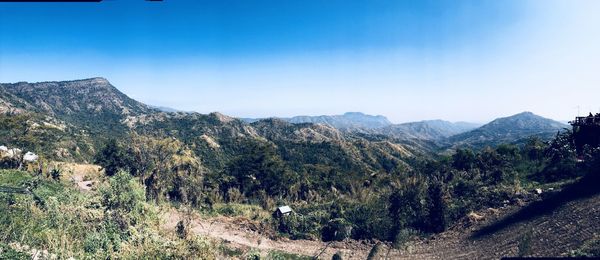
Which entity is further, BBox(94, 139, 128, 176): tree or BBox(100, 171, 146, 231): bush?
BBox(94, 139, 128, 176): tree

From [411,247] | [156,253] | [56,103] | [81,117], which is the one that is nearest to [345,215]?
[411,247]

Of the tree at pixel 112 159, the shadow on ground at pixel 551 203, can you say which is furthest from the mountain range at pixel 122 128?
the shadow on ground at pixel 551 203

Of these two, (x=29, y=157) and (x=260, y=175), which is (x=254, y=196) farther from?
(x=29, y=157)

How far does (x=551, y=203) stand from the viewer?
15672mm

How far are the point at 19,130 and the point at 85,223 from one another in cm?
3082

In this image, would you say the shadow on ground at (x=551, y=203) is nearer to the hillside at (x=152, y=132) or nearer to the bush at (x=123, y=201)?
the bush at (x=123, y=201)

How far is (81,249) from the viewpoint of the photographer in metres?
10.3

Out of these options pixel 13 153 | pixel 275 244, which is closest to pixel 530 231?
pixel 275 244

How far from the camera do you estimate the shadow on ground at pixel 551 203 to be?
49.2 ft

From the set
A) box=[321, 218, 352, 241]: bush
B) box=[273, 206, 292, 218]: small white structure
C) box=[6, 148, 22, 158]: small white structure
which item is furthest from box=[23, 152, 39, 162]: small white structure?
box=[321, 218, 352, 241]: bush

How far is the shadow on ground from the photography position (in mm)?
14984

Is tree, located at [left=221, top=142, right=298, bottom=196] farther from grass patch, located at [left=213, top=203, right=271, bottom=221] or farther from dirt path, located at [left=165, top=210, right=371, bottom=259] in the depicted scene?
dirt path, located at [left=165, top=210, right=371, bottom=259]

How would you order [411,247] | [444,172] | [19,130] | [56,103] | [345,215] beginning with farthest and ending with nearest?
[56,103], [19,130], [444,172], [345,215], [411,247]

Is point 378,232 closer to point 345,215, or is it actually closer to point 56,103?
point 345,215
